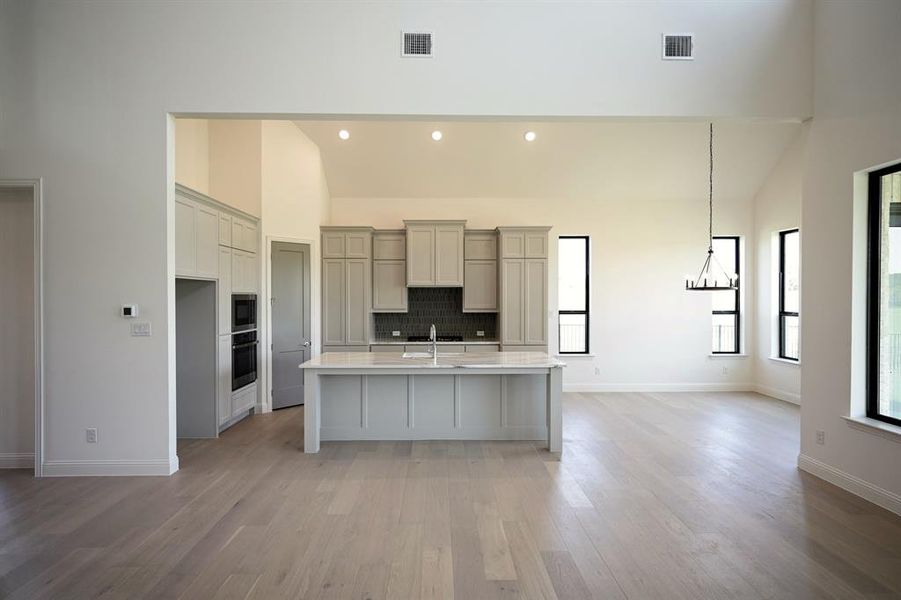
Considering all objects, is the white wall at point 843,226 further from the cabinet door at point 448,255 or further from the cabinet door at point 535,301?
the cabinet door at point 448,255

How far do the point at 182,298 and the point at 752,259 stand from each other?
8318 millimetres

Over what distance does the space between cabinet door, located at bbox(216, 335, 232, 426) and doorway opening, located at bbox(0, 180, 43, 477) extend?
62.4 inches

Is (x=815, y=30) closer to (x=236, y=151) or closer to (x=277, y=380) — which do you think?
(x=236, y=151)

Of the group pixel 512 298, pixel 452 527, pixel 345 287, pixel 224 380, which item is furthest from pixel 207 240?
pixel 512 298

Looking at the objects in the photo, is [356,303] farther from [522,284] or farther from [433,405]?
[433,405]

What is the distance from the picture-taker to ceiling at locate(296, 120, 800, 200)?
738cm

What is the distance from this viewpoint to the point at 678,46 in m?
4.47

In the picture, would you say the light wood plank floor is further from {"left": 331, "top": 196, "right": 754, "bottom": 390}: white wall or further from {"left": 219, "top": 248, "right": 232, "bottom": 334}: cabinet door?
{"left": 331, "top": 196, "right": 754, "bottom": 390}: white wall

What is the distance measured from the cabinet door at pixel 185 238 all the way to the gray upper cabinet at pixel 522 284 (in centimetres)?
425

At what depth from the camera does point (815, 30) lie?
4426 mm

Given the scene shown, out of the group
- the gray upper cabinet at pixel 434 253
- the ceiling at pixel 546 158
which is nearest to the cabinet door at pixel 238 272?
the ceiling at pixel 546 158

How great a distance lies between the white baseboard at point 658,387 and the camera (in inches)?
330

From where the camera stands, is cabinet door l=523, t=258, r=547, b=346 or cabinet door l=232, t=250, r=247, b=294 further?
cabinet door l=523, t=258, r=547, b=346

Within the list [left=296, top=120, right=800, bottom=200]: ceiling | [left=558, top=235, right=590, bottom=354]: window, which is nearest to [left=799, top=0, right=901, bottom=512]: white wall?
[left=296, top=120, right=800, bottom=200]: ceiling
